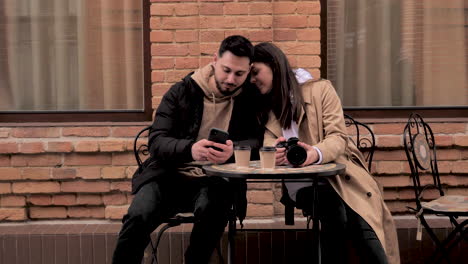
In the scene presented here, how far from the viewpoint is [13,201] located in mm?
5340

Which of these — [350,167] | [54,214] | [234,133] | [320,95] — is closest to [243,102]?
[234,133]

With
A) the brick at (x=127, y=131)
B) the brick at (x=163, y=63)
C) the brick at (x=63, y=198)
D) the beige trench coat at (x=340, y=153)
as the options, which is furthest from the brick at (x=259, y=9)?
the brick at (x=63, y=198)

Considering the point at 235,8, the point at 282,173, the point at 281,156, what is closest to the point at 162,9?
the point at 235,8

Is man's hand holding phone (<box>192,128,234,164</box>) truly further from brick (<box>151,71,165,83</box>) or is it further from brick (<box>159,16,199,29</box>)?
brick (<box>159,16,199,29</box>)

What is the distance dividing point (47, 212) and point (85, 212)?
0.29 meters

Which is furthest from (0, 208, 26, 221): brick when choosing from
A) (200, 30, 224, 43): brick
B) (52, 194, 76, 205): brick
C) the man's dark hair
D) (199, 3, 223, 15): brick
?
the man's dark hair

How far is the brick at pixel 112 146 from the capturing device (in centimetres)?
522

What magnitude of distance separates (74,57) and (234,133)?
1.88 meters

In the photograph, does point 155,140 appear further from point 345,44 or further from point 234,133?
point 345,44

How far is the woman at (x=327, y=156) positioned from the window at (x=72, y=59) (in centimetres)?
159

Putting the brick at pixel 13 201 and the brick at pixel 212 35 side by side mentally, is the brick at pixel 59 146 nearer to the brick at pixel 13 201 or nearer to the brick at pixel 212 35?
the brick at pixel 13 201

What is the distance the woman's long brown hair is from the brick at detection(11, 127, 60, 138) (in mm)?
1897

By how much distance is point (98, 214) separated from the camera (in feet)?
17.6

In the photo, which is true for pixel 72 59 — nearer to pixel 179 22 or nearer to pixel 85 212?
pixel 179 22
